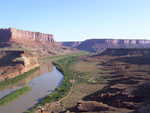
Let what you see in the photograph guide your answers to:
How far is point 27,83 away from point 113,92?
73.3ft

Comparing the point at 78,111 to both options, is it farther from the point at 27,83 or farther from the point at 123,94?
the point at 27,83

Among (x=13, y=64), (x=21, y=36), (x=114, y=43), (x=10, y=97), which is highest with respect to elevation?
(x=21, y=36)

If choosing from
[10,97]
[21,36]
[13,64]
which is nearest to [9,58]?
[13,64]

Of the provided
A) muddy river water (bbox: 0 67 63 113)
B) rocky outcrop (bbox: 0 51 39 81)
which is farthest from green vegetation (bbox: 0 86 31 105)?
rocky outcrop (bbox: 0 51 39 81)

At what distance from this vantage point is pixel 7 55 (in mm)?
74250

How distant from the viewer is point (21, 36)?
136 meters

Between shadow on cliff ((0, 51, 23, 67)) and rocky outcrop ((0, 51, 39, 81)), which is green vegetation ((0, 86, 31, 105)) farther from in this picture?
shadow on cliff ((0, 51, 23, 67))

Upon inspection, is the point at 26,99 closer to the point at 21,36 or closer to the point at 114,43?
the point at 21,36

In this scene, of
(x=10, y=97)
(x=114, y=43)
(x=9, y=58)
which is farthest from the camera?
(x=114, y=43)

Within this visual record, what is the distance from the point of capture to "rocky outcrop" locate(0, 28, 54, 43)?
404ft

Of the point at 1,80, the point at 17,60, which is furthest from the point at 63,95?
the point at 17,60

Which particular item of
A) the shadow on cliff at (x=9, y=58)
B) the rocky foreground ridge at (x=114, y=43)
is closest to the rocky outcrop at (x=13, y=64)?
the shadow on cliff at (x=9, y=58)

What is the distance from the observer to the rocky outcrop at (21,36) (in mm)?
123188

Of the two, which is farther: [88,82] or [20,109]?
[88,82]
